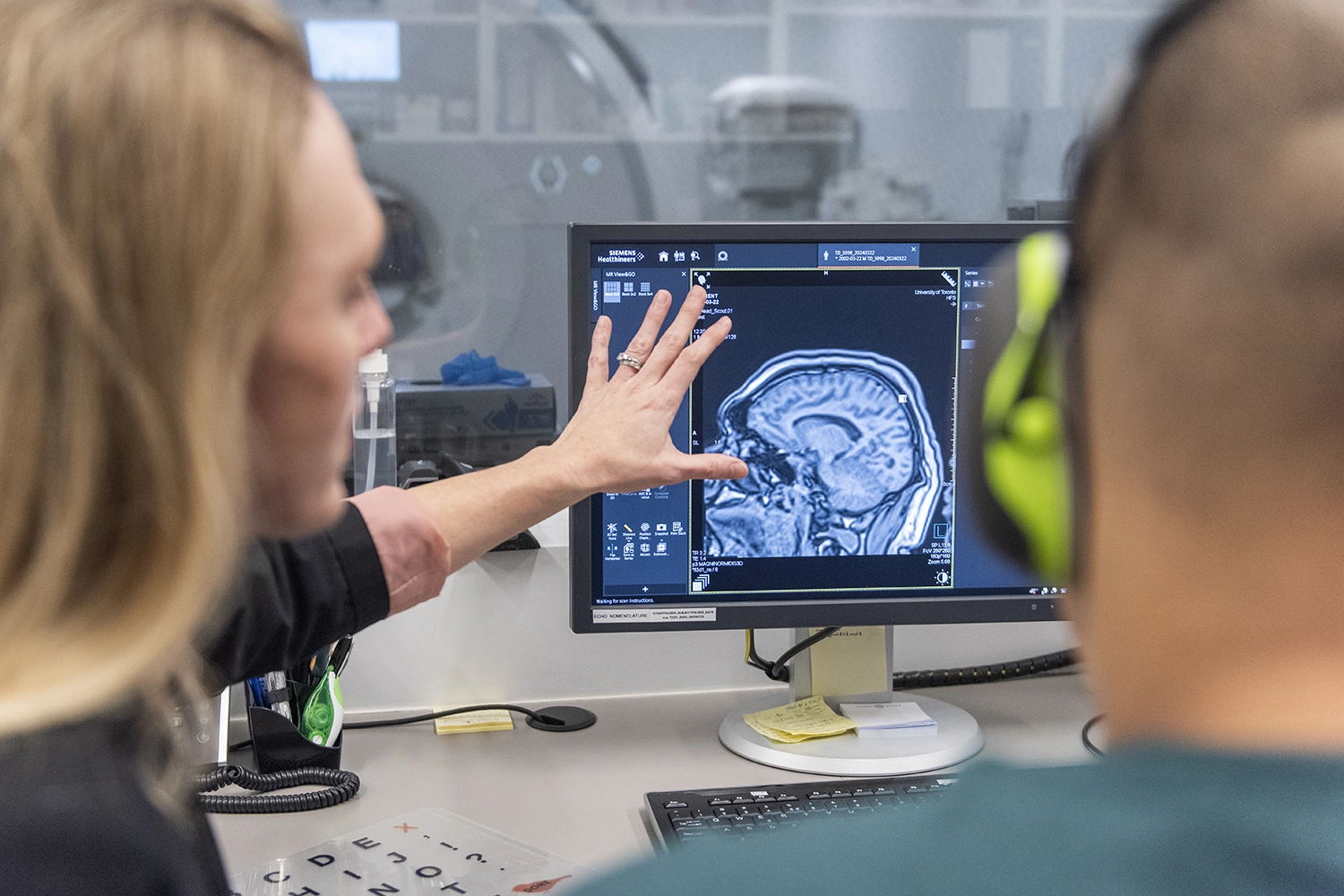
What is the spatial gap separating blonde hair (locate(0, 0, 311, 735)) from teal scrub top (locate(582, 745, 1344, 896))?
0.95 feet

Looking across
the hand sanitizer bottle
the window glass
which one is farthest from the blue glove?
the window glass

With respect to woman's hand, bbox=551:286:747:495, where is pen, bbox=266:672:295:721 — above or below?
below

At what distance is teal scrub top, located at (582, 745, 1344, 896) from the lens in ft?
1.17

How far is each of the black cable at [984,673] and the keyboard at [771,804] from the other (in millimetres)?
314

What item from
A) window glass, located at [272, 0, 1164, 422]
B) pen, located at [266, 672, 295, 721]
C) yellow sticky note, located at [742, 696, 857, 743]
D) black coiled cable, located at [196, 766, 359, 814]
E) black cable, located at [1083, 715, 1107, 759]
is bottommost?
black coiled cable, located at [196, 766, 359, 814]

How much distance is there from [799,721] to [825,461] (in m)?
0.28

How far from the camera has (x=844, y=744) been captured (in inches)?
49.6

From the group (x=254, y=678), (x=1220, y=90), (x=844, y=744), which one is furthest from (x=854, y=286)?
(x=1220, y=90)

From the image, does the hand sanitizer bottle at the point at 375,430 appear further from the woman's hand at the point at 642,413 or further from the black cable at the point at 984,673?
the black cable at the point at 984,673

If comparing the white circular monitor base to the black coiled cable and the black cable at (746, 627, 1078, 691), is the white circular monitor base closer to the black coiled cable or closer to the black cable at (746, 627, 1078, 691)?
the black cable at (746, 627, 1078, 691)

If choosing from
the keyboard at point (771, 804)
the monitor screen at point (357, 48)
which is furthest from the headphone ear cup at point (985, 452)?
the monitor screen at point (357, 48)

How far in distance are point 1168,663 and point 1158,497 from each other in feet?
0.19

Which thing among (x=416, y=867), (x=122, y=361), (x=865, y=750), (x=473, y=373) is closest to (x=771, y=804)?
(x=865, y=750)

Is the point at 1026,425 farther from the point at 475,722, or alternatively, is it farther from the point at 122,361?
the point at 475,722
